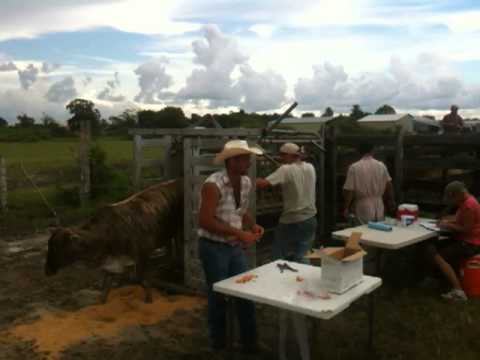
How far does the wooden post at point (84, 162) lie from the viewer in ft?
38.2

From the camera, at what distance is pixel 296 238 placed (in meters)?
5.96

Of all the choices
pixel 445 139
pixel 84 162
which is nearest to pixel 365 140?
pixel 445 139

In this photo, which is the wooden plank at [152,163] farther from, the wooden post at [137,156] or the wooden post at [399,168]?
the wooden post at [399,168]

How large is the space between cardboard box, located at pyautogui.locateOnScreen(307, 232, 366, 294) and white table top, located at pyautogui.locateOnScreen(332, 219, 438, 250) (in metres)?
1.84

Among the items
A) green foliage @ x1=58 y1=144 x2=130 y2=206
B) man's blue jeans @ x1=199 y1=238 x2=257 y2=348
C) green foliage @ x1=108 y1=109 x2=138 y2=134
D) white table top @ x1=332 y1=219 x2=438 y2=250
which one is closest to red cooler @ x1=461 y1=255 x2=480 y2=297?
white table top @ x1=332 y1=219 x2=438 y2=250

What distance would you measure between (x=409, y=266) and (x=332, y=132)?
10.2 ft

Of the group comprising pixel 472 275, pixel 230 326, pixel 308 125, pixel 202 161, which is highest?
pixel 308 125

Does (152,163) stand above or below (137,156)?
below

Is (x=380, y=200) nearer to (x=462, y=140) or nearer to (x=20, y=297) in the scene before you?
(x=462, y=140)

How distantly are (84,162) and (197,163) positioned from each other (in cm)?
620

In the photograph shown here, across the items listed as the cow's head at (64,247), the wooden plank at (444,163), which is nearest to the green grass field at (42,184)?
the cow's head at (64,247)

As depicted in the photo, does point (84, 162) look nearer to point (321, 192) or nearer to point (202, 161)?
point (321, 192)

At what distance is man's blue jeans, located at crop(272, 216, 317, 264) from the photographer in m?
5.90

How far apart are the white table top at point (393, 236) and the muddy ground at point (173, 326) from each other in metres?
0.79
